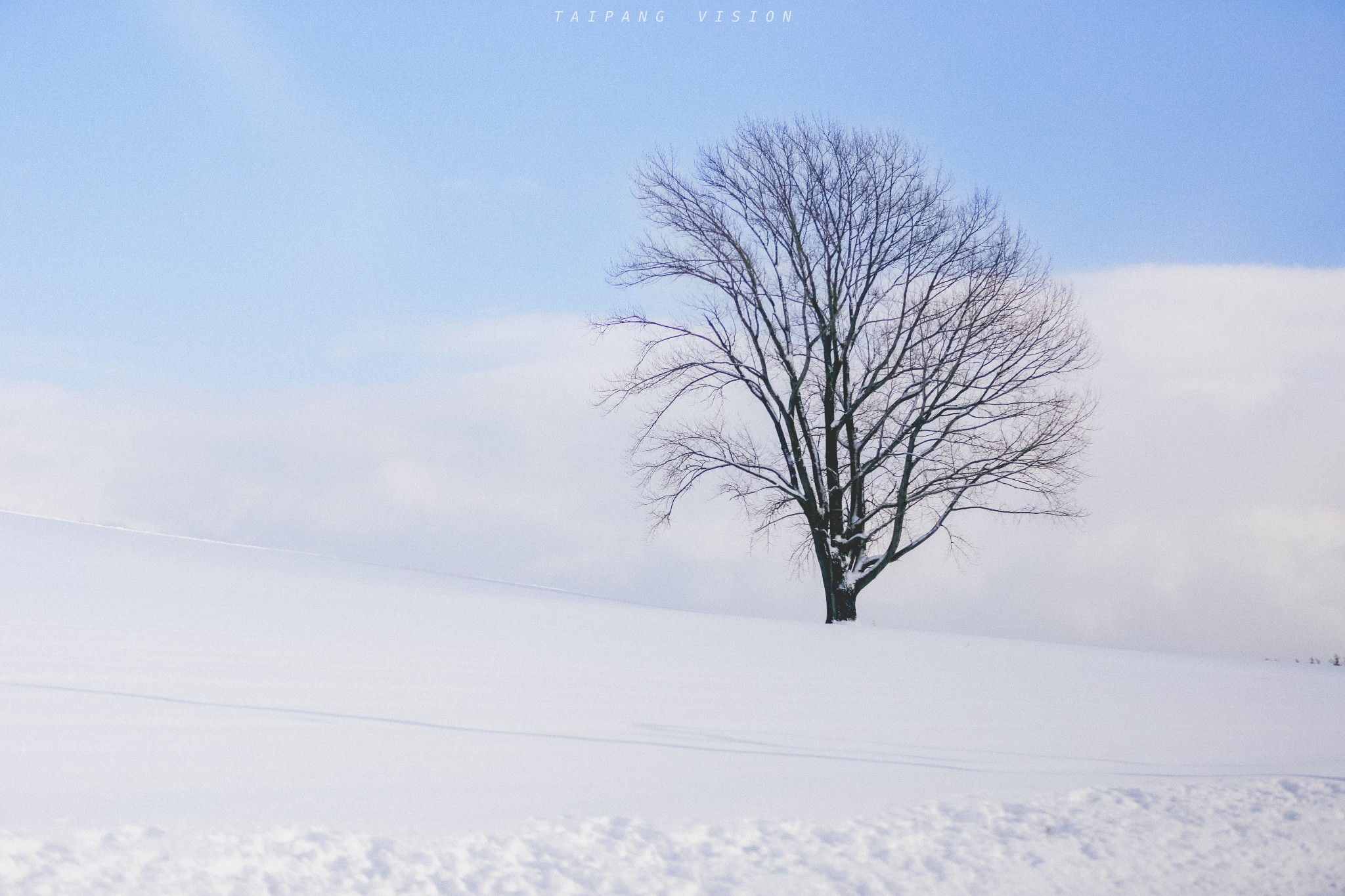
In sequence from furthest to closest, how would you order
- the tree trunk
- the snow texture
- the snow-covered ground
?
the tree trunk, the snow-covered ground, the snow texture

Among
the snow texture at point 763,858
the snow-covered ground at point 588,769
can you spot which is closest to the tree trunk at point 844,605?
the snow-covered ground at point 588,769

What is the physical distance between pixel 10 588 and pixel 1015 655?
838 cm

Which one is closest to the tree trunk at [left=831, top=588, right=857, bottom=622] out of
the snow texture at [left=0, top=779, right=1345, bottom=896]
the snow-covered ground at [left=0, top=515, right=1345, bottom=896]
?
the snow-covered ground at [left=0, top=515, right=1345, bottom=896]

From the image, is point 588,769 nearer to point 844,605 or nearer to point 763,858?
point 763,858

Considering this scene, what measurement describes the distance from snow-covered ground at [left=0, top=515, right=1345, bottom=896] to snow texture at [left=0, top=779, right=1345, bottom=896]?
0.04 ft

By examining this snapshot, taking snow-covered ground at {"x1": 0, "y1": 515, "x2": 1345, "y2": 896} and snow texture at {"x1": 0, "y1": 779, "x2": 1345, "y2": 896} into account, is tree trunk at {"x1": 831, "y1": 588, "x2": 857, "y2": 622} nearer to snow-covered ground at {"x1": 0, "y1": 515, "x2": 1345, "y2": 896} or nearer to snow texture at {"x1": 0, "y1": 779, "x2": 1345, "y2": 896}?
snow-covered ground at {"x1": 0, "y1": 515, "x2": 1345, "y2": 896}

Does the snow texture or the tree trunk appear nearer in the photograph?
the snow texture

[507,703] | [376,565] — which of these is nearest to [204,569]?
[376,565]

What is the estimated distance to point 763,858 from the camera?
3.22 meters

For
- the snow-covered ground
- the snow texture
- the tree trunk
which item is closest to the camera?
the snow texture

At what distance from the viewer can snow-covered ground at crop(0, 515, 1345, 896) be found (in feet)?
10.0

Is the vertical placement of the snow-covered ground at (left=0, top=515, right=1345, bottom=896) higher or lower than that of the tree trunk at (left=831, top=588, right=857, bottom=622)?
lower

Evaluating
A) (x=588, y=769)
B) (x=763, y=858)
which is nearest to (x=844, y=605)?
(x=588, y=769)

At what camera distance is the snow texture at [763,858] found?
2.85 meters
